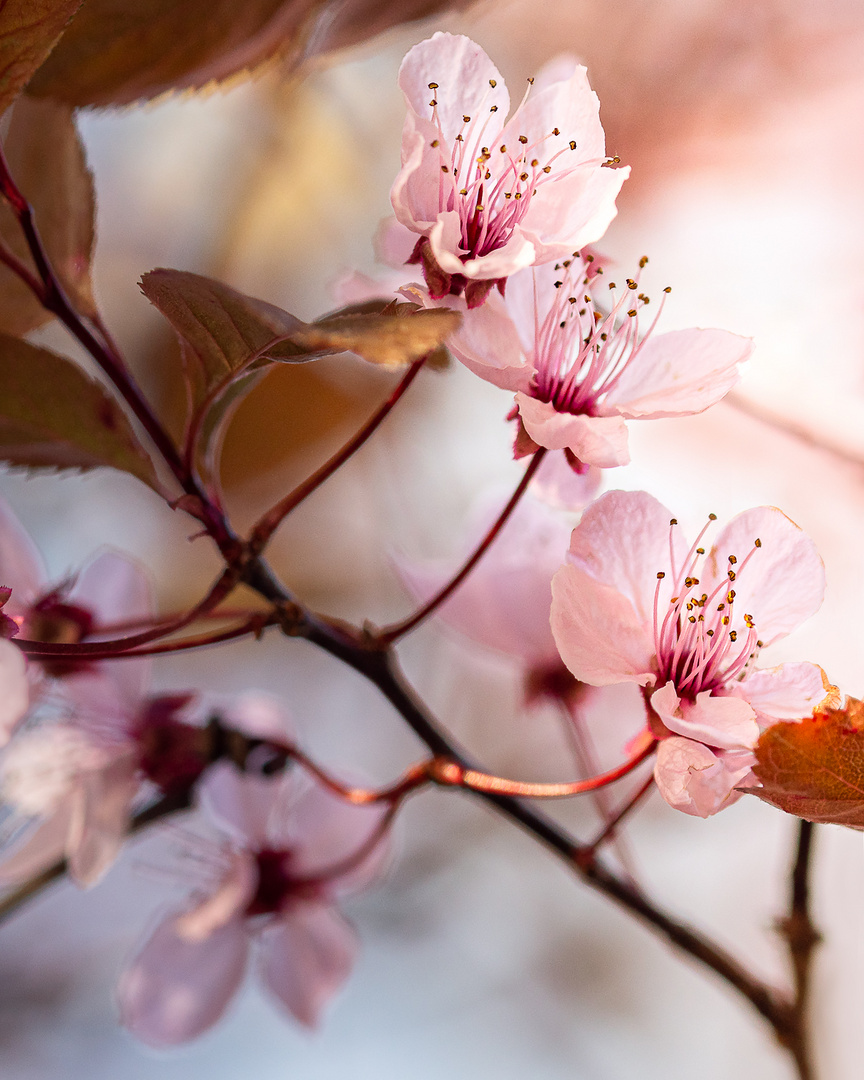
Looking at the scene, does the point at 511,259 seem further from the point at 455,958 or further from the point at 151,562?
the point at 455,958

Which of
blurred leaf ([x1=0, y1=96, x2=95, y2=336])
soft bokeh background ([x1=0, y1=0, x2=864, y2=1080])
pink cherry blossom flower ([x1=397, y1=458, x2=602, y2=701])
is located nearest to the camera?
blurred leaf ([x1=0, y1=96, x2=95, y2=336])

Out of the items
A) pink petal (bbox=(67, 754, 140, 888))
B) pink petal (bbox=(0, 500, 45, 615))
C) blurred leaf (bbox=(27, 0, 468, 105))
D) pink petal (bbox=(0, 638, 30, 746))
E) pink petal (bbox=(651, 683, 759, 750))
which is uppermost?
blurred leaf (bbox=(27, 0, 468, 105))

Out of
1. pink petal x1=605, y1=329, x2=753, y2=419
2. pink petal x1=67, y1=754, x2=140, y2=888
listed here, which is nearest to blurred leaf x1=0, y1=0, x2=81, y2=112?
pink petal x1=605, y1=329, x2=753, y2=419

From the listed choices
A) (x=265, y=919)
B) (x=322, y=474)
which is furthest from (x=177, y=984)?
(x=322, y=474)

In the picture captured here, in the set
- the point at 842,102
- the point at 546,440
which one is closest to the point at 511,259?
the point at 546,440

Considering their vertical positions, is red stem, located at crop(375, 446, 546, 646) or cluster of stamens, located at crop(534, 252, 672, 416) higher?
cluster of stamens, located at crop(534, 252, 672, 416)

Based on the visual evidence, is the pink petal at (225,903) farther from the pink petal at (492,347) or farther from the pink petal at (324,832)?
the pink petal at (492,347)

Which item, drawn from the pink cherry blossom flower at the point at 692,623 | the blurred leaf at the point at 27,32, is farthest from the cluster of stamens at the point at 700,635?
the blurred leaf at the point at 27,32

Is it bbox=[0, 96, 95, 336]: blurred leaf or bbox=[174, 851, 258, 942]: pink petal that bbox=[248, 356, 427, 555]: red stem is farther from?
bbox=[174, 851, 258, 942]: pink petal
